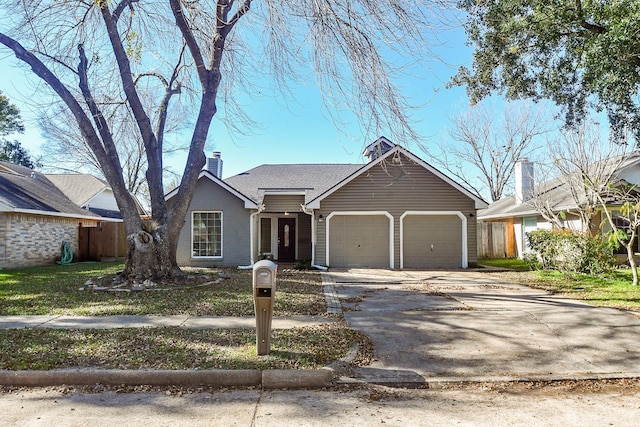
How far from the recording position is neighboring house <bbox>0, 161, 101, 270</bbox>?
46.9 feet

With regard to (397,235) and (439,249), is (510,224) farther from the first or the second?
(397,235)

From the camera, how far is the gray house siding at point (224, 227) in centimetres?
1545

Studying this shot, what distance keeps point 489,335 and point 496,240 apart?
16593 millimetres

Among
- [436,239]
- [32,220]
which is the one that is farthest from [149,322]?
[32,220]

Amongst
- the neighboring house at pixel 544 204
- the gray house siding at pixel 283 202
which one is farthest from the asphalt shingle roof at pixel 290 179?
the neighboring house at pixel 544 204

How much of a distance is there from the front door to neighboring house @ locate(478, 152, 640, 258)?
33.4ft

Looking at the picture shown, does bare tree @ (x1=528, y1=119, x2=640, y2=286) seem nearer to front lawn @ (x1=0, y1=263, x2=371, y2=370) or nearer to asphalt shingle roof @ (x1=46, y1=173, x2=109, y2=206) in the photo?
front lawn @ (x1=0, y1=263, x2=371, y2=370)

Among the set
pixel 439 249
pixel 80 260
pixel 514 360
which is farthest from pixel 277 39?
pixel 80 260

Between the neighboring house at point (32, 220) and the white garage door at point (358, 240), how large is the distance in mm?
11483

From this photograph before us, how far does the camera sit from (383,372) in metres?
4.35

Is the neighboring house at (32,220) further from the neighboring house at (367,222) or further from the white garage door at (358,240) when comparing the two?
the white garage door at (358,240)

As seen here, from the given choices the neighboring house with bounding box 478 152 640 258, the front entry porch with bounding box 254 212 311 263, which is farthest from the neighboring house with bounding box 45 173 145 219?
the neighboring house with bounding box 478 152 640 258

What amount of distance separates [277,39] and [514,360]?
5432mm

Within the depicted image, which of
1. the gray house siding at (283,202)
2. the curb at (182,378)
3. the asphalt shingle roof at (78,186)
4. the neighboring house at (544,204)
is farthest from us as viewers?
the asphalt shingle roof at (78,186)
